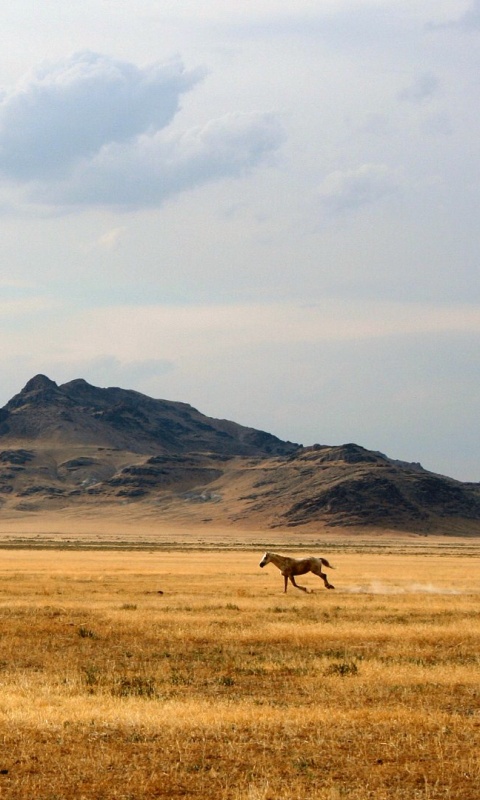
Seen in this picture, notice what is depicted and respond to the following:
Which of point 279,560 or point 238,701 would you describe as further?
point 279,560

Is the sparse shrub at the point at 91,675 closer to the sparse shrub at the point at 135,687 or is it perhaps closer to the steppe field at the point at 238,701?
the steppe field at the point at 238,701

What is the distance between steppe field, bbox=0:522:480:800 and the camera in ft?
37.3

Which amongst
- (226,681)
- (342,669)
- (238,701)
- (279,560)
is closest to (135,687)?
(226,681)

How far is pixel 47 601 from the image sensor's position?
1310 inches

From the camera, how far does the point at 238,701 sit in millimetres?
15875


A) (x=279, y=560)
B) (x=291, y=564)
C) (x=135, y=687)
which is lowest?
(x=135, y=687)

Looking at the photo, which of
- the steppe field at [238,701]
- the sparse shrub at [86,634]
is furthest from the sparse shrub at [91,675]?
the sparse shrub at [86,634]

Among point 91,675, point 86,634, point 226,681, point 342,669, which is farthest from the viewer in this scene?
point 86,634

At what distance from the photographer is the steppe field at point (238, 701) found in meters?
11.4

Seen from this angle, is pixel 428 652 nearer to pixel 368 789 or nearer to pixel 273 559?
pixel 368 789

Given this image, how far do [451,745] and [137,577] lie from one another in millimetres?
38166

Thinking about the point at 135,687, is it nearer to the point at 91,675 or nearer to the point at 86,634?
the point at 91,675

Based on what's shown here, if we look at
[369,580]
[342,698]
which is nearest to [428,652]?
[342,698]

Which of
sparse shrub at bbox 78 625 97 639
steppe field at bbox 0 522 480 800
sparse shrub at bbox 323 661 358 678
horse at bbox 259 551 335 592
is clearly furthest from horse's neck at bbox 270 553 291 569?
sparse shrub at bbox 323 661 358 678
